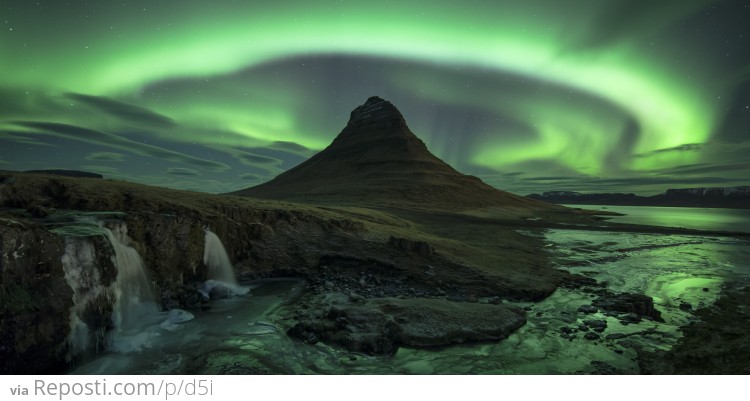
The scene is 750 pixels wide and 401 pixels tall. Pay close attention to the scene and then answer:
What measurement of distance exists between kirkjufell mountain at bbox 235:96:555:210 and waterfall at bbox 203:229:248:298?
64.9m

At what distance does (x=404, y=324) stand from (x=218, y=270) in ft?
31.5

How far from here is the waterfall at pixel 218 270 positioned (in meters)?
14.9

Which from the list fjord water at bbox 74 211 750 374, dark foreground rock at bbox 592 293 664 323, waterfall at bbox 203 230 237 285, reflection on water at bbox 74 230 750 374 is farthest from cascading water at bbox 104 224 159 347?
dark foreground rock at bbox 592 293 664 323

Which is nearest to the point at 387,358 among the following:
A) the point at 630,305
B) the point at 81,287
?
the point at 81,287

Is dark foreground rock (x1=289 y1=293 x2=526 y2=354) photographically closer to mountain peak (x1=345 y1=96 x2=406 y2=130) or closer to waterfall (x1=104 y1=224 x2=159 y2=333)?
waterfall (x1=104 y1=224 x2=159 y2=333)

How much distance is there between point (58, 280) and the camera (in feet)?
29.2

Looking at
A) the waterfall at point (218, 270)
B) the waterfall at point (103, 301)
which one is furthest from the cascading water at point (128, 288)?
the waterfall at point (218, 270)

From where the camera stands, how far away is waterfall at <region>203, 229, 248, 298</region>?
14.9 m

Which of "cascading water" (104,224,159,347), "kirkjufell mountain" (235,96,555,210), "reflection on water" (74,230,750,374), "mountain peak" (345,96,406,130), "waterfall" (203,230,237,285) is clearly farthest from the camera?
"mountain peak" (345,96,406,130)

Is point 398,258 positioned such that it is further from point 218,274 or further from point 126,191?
point 126,191

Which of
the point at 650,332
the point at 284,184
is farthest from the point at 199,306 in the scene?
the point at 284,184

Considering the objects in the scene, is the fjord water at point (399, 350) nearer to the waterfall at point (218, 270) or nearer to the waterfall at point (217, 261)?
the waterfall at point (218, 270)

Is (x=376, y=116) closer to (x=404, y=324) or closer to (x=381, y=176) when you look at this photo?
(x=381, y=176)

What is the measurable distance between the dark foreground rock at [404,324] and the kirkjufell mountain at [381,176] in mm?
69315
